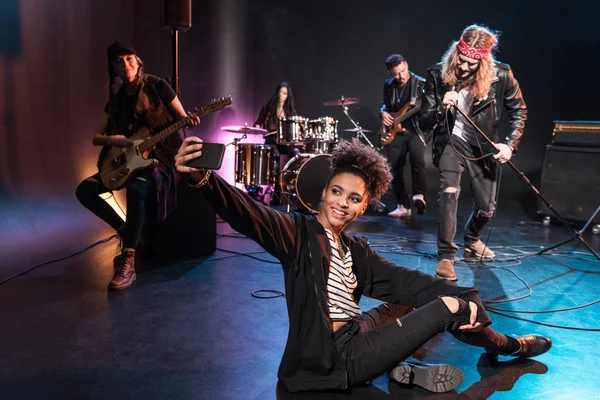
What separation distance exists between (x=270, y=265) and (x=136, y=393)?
7.32ft

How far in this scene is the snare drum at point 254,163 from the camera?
267 inches

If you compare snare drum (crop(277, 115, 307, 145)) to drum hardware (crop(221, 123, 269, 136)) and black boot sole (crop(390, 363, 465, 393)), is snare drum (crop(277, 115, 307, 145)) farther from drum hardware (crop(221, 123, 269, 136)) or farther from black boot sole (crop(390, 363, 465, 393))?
black boot sole (crop(390, 363, 465, 393))

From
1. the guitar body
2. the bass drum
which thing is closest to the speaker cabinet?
the guitar body

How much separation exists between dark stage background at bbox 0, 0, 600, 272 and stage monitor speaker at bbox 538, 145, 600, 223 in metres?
2.04

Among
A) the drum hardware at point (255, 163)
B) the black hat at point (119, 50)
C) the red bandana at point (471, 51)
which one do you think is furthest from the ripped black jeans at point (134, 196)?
the drum hardware at point (255, 163)

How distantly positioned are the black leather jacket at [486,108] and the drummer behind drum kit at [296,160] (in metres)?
2.23

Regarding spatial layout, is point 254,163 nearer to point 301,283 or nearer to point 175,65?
point 175,65

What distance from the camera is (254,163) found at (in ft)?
22.4

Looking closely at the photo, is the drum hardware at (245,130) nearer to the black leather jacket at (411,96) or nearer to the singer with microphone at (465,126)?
the black leather jacket at (411,96)

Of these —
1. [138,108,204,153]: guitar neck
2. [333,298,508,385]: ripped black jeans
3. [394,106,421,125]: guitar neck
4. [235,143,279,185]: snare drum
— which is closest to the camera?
[333,298,508,385]: ripped black jeans

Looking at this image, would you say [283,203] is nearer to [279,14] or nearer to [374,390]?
[279,14]

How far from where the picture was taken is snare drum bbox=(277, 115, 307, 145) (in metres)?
6.69

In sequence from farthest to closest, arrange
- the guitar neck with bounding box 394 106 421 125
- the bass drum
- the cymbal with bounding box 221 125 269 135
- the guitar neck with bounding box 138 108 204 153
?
1. the cymbal with bounding box 221 125 269 135
2. the guitar neck with bounding box 394 106 421 125
3. the bass drum
4. the guitar neck with bounding box 138 108 204 153

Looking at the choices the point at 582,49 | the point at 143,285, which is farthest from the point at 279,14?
the point at 143,285
